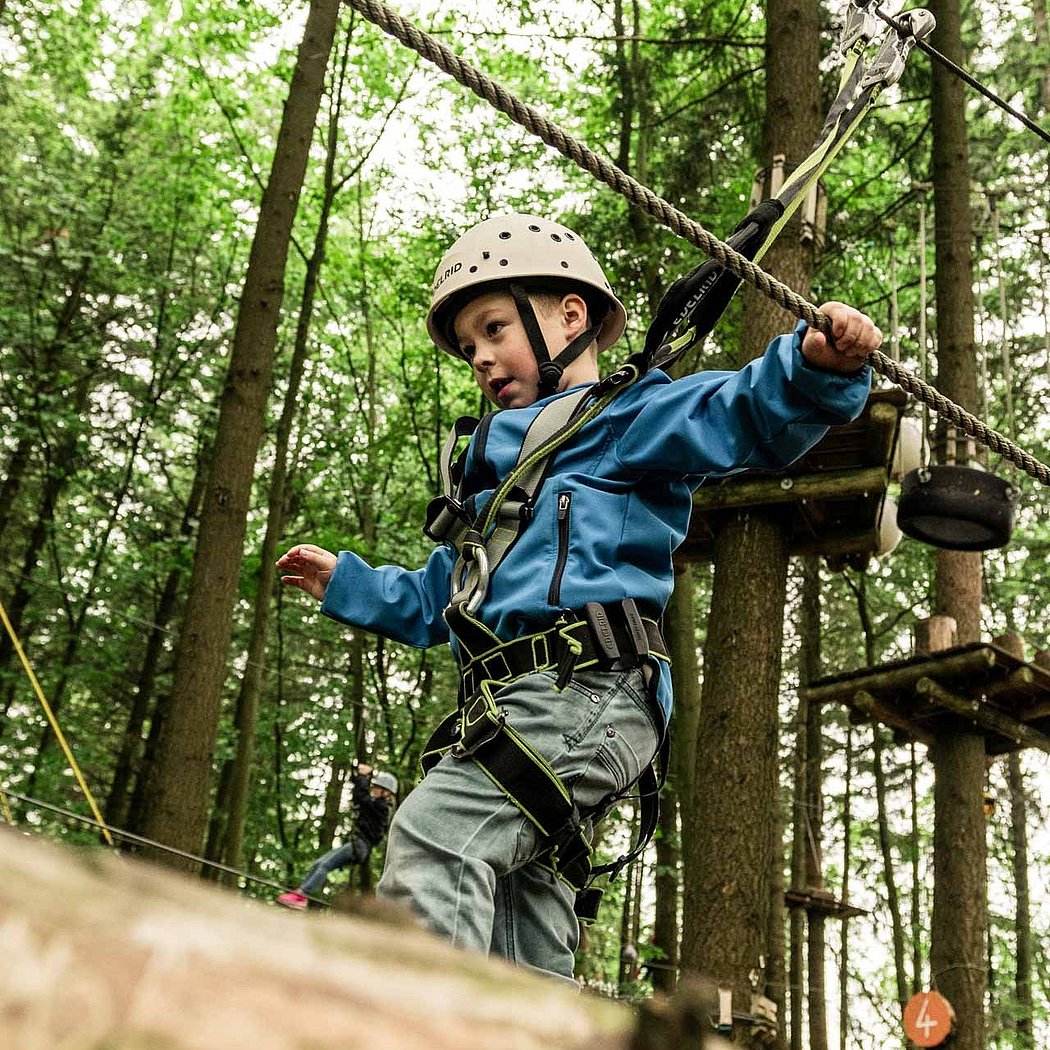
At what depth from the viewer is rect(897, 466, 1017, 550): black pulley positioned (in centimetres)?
786

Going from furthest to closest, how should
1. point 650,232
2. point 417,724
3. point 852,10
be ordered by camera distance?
point 417,724 < point 650,232 < point 852,10

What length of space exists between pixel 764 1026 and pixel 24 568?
11.5m

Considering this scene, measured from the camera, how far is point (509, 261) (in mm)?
3113

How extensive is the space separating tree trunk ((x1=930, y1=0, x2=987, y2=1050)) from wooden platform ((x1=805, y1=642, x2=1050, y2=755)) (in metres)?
0.24

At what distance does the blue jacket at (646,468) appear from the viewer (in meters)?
2.47

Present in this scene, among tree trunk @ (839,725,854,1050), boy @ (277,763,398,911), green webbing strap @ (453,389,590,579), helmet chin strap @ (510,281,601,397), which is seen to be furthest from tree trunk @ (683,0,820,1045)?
tree trunk @ (839,725,854,1050)

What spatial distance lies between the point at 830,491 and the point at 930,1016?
4.33m

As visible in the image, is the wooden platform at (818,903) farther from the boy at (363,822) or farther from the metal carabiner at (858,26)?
the metal carabiner at (858,26)

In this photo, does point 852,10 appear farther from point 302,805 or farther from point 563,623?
point 302,805

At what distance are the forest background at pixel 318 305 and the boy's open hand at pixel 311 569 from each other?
358 inches

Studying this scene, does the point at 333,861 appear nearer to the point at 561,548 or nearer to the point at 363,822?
the point at 363,822

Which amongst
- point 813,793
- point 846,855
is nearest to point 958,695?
point 813,793

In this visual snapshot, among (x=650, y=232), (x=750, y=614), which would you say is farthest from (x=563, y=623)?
(x=650, y=232)

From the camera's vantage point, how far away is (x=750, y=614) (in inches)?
260
